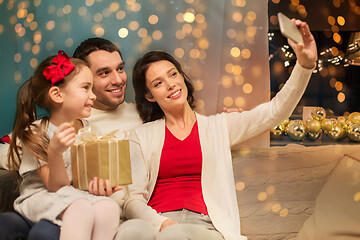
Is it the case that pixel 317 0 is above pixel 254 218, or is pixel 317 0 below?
above

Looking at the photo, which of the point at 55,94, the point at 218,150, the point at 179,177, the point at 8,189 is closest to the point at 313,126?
the point at 218,150

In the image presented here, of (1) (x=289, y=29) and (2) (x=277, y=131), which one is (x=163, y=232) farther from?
(2) (x=277, y=131)

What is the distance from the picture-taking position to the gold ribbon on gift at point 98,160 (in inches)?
40.5

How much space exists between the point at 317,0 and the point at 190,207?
1.13 meters

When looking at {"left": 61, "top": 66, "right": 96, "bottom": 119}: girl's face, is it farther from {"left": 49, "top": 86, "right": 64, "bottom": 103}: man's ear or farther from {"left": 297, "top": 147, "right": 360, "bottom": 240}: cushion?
{"left": 297, "top": 147, "right": 360, "bottom": 240}: cushion

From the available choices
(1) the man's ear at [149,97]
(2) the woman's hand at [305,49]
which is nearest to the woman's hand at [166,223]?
(1) the man's ear at [149,97]

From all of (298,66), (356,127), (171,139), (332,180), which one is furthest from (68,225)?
(356,127)

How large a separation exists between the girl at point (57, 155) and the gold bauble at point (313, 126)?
2.93 feet

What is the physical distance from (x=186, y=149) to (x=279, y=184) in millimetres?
341

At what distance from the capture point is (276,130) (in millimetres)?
1579

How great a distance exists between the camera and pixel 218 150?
1302 millimetres

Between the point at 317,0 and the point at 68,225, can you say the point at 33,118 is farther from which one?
the point at 317,0

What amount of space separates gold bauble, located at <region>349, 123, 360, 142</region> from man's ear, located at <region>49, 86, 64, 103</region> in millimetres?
1145

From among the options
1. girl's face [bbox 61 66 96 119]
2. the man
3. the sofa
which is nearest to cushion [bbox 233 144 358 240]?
the sofa
